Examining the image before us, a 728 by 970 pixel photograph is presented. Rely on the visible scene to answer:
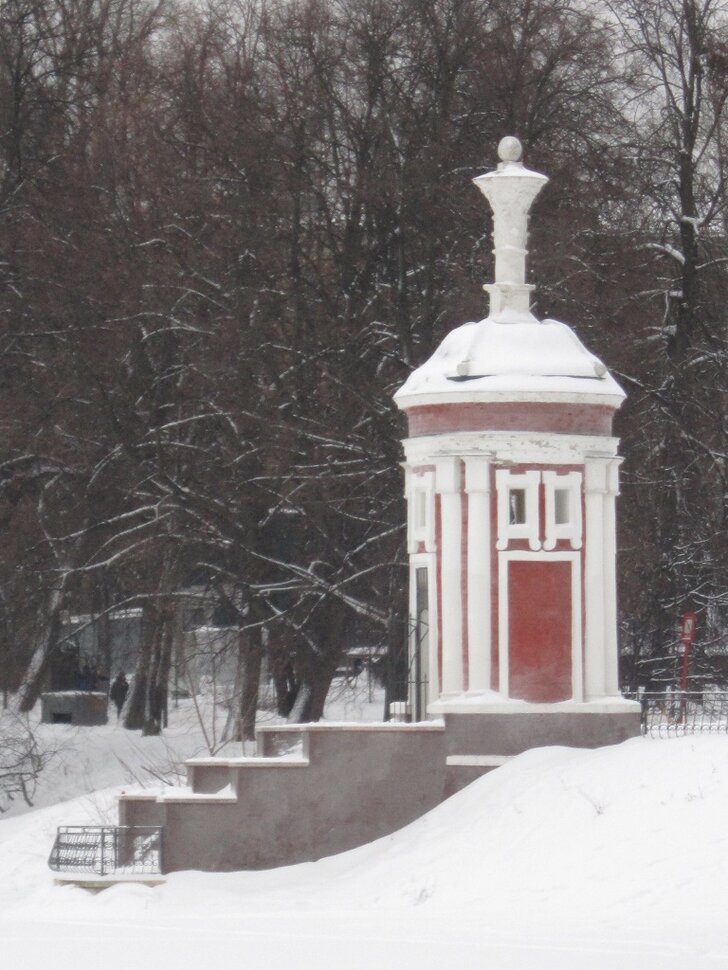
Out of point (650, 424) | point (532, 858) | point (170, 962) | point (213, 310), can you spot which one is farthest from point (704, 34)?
point (170, 962)

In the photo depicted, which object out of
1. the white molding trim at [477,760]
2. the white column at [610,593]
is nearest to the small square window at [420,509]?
the white column at [610,593]

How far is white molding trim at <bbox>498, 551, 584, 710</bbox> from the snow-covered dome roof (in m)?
1.25

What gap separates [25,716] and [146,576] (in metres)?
4.16

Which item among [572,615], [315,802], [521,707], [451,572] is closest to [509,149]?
[451,572]

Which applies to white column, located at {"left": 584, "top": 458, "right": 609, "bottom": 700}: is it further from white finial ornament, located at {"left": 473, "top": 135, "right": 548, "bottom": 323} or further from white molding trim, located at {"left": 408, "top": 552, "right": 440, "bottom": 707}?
white finial ornament, located at {"left": 473, "top": 135, "right": 548, "bottom": 323}

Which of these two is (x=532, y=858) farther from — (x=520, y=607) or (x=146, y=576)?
A: (x=146, y=576)

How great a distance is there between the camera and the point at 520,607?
19438 mm

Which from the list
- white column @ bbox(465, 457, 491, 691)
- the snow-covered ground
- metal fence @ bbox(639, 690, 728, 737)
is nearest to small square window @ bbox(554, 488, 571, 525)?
white column @ bbox(465, 457, 491, 691)

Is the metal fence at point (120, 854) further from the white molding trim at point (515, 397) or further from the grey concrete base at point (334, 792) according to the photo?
the white molding trim at point (515, 397)

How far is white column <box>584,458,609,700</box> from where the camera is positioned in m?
19.5

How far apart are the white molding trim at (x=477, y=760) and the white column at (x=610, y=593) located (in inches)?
42.3

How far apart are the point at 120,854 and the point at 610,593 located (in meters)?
4.45

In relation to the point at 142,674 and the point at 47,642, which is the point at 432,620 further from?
A: the point at 142,674

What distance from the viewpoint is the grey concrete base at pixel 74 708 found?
1454 inches
